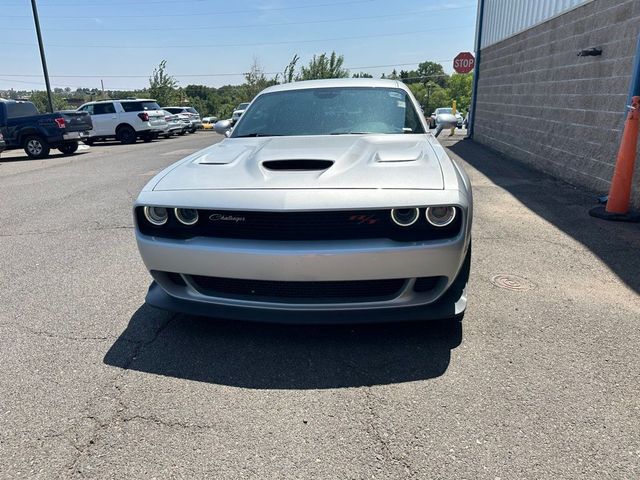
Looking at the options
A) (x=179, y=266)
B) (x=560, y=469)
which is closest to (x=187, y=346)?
(x=179, y=266)

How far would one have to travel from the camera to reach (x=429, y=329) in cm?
288

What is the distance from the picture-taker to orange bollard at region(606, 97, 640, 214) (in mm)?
5301

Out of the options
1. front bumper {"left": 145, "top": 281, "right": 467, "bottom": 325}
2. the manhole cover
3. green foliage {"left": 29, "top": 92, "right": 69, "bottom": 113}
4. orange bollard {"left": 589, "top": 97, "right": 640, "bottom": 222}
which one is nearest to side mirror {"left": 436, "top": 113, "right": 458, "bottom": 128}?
the manhole cover

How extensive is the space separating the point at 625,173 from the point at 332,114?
374 cm

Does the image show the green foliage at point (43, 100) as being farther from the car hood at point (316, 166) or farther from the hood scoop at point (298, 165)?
the hood scoop at point (298, 165)

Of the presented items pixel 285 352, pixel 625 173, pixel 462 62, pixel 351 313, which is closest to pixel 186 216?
pixel 285 352

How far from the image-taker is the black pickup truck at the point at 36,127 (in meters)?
13.9

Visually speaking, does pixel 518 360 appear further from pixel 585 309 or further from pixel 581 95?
pixel 581 95

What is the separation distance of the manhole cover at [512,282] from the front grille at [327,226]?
4.63ft

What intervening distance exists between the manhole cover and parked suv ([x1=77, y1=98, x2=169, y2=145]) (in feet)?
62.8

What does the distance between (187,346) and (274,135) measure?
6.19 feet

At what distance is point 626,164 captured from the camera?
533 centimetres

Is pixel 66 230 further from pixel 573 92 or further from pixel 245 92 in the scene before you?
pixel 245 92

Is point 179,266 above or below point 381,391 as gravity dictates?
above
